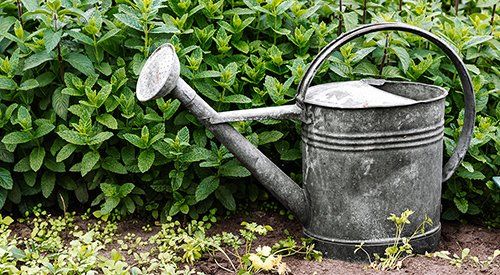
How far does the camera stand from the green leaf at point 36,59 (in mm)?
3330

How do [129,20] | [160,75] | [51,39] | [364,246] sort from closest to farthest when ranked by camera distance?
1. [160,75]
2. [364,246]
3. [51,39]
4. [129,20]

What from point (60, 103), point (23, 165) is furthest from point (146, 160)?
point (23, 165)

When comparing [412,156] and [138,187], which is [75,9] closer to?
[138,187]

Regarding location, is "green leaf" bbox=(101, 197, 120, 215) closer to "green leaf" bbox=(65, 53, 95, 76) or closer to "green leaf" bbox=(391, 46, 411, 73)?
"green leaf" bbox=(65, 53, 95, 76)

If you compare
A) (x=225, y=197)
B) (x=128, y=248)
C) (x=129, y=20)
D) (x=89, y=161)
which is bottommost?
(x=128, y=248)

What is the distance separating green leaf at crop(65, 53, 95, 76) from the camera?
338 cm

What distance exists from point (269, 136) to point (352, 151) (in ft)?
1.79

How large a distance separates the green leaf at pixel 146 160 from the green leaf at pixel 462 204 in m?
1.33

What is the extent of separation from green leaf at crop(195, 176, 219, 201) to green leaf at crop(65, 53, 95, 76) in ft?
2.19

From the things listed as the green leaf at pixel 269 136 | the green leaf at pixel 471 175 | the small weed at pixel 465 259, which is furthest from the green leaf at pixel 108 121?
the green leaf at pixel 471 175

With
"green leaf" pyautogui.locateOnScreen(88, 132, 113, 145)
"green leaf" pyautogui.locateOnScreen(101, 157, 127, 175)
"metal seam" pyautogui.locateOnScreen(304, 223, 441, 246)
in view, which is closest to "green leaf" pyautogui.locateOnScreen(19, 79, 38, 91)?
"green leaf" pyautogui.locateOnScreen(88, 132, 113, 145)

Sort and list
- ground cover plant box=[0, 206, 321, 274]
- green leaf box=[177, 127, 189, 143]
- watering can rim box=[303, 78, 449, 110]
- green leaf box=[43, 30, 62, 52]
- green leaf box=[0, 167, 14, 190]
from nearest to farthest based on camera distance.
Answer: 1. ground cover plant box=[0, 206, 321, 274]
2. watering can rim box=[303, 78, 449, 110]
3. green leaf box=[43, 30, 62, 52]
4. green leaf box=[177, 127, 189, 143]
5. green leaf box=[0, 167, 14, 190]

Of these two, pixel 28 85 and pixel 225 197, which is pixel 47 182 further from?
pixel 225 197

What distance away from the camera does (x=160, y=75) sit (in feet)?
9.53
